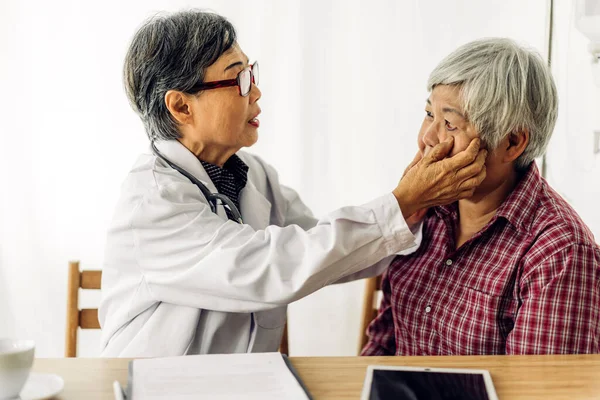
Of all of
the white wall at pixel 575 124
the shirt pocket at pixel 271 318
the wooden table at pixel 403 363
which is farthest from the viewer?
the white wall at pixel 575 124

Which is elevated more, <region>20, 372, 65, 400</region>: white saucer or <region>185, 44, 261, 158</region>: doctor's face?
<region>185, 44, 261, 158</region>: doctor's face

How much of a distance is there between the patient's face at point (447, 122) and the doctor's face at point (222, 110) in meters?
0.45

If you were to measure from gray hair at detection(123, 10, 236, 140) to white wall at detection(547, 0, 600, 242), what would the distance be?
1.41 meters

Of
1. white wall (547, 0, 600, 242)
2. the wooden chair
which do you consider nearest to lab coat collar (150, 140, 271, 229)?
the wooden chair

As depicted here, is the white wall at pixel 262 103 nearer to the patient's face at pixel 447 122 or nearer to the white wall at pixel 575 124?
the white wall at pixel 575 124

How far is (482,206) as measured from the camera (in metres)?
1.64

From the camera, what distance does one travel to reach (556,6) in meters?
2.62

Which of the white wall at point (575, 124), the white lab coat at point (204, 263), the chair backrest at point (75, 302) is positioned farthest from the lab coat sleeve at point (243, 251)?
the white wall at point (575, 124)

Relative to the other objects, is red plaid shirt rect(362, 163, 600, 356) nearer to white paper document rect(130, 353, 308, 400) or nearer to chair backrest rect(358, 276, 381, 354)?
chair backrest rect(358, 276, 381, 354)

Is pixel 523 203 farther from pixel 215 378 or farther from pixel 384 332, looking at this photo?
pixel 215 378

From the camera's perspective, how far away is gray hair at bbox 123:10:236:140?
161 cm

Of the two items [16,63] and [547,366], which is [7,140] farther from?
[547,366]

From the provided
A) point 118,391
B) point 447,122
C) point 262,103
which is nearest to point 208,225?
point 118,391

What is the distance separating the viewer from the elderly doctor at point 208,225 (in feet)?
4.64
